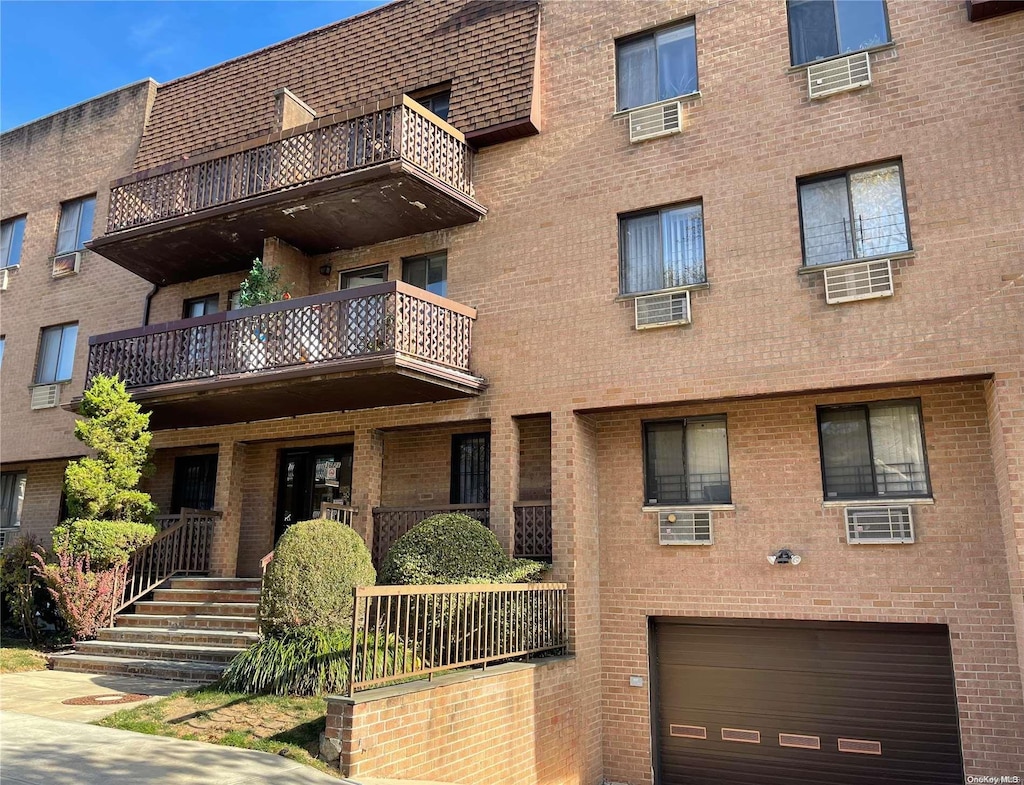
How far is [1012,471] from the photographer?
890 centimetres

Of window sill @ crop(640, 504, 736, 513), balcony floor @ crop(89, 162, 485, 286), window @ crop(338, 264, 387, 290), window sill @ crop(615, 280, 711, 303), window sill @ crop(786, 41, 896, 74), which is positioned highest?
window sill @ crop(786, 41, 896, 74)

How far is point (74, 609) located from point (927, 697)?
1229cm

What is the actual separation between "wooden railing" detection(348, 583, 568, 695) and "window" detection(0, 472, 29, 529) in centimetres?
1342

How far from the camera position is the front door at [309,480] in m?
14.9

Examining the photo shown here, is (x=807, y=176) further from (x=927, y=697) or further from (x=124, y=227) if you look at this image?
(x=124, y=227)

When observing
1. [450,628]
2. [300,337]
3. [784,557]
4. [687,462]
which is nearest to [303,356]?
[300,337]

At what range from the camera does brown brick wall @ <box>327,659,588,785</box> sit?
21.8 ft

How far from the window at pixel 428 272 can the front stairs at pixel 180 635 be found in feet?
19.3

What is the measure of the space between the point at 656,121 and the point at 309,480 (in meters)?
9.08

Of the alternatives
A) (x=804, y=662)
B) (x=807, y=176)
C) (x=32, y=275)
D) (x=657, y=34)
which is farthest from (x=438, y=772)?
(x=32, y=275)

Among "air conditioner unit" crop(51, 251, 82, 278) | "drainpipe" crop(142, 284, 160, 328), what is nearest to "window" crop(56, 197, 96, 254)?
"air conditioner unit" crop(51, 251, 82, 278)

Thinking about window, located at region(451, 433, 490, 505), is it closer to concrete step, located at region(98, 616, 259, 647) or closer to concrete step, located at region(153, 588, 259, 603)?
concrete step, located at region(153, 588, 259, 603)

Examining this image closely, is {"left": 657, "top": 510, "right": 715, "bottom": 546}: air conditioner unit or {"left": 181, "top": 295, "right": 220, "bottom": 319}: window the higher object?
{"left": 181, "top": 295, "right": 220, "bottom": 319}: window

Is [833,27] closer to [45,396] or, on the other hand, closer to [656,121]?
[656,121]
